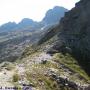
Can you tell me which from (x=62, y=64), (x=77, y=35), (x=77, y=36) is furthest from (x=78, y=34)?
(x=62, y=64)

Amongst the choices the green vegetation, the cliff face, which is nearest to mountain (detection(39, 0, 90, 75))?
the cliff face

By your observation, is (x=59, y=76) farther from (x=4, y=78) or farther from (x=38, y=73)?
(x=4, y=78)

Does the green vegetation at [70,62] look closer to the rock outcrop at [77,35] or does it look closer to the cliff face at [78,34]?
the rock outcrop at [77,35]

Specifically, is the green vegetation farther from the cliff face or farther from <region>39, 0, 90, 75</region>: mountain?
the cliff face

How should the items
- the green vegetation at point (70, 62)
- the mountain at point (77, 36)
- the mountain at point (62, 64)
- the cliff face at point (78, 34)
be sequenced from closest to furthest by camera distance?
the mountain at point (62, 64) → the green vegetation at point (70, 62) → the mountain at point (77, 36) → the cliff face at point (78, 34)

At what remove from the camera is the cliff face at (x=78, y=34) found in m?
115

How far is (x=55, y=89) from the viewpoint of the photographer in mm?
71562

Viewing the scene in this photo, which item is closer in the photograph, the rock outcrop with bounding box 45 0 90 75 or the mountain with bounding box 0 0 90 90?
the mountain with bounding box 0 0 90 90

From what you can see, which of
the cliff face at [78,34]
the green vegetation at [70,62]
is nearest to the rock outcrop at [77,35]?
the cliff face at [78,34]

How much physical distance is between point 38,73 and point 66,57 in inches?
1362

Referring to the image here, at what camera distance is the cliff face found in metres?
115

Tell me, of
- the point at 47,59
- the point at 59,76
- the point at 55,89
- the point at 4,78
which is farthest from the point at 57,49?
the point at 4,78

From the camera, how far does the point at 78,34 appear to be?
128625mm

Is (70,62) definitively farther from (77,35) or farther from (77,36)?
(77,35)
